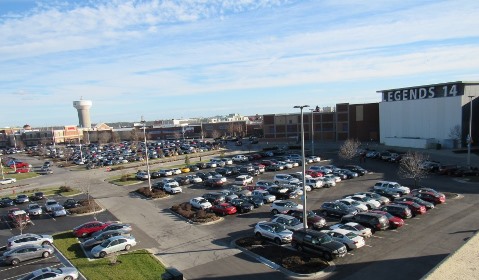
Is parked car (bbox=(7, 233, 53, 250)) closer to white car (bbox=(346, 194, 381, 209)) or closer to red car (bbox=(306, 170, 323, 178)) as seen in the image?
white car (bbox=(346, 194, 381, 209))

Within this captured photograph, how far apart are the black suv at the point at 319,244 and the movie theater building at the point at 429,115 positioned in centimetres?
4789

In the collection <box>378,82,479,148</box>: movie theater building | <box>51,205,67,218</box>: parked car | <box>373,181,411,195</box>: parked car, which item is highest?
<box>378,82,479,148</box>: movie theater building

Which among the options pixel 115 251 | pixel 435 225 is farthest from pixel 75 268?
pixel 435 225

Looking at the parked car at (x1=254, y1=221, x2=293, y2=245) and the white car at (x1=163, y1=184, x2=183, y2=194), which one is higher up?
the parked car at (x1=254, y1=221, x2=293, y2=245)

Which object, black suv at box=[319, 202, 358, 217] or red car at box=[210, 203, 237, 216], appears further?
red car at box=[210, 203, 237, 216]

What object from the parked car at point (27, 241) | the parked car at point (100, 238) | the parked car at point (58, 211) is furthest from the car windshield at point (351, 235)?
the parked car at point (58, 211)

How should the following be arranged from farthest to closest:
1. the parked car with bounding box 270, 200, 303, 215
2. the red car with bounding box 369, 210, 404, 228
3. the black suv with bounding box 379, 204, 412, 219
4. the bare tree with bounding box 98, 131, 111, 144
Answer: the bare tree with bounding box 98, 131, 111, 144 < the parked car with bounding box 270, 200, 303, 215 < the black suv with bounding box 379, 204, 412, 219 < the red car with bounding box 369, 210, 404, 228

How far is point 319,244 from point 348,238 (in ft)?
7.46

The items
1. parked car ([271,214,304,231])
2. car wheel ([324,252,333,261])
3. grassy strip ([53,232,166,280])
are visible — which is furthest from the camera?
parked car ([271,214,304,231])

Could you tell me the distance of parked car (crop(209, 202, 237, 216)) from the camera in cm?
3203

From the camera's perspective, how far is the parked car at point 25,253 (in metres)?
23.1

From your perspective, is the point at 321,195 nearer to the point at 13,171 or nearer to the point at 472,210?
the point at 472,210

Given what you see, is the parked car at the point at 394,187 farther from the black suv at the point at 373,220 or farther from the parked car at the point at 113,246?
the parked car at the point at 113,246

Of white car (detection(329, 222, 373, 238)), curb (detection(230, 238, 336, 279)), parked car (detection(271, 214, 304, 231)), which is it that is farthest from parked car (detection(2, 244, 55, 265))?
white car (detection(329, 222, 373, 238))
